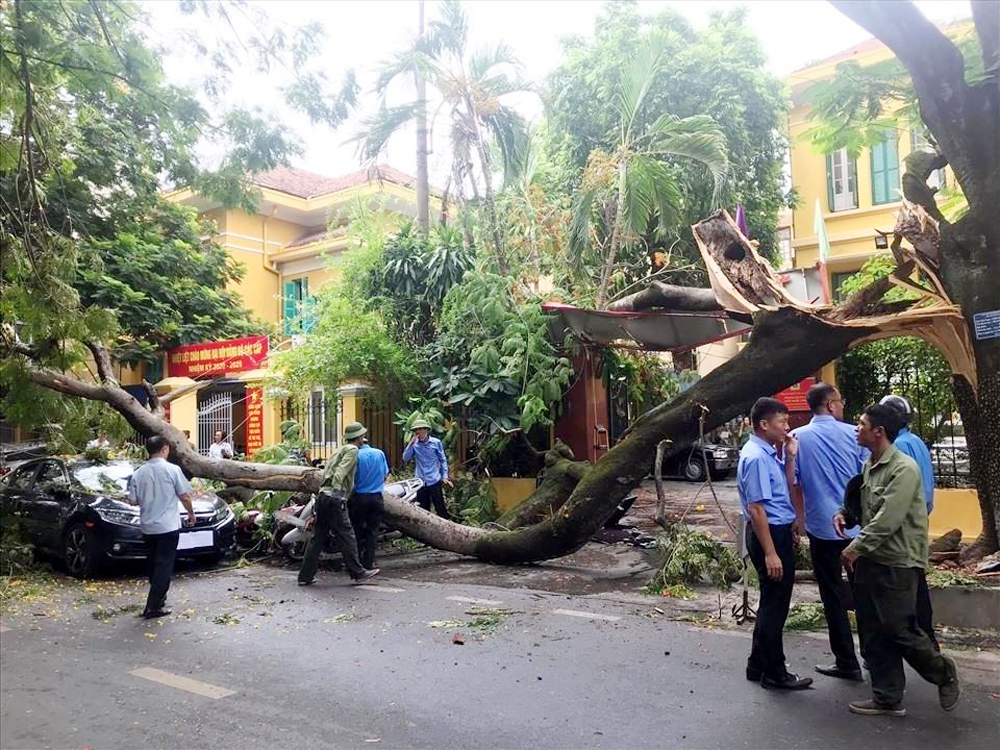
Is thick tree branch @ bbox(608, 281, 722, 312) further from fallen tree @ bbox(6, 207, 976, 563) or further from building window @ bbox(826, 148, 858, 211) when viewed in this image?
building window @ bbox(826, 148, 858, 211)

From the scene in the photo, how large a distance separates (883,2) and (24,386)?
1021 cm

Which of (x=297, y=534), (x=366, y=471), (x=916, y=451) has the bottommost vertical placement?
(x=297, y=534)

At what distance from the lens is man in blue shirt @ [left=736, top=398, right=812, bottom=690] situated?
477 centimetres

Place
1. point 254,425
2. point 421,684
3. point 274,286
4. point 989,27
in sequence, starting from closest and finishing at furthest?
point 421,684 < point 989,27 < point 254,425 < point 274,286

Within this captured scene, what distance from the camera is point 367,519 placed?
9062 mm

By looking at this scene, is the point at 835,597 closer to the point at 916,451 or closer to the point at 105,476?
the point at 916,451

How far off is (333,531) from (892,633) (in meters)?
5.84

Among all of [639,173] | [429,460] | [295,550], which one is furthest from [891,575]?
[639,173]

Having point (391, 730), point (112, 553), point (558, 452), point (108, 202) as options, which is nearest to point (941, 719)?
point (391, 730)

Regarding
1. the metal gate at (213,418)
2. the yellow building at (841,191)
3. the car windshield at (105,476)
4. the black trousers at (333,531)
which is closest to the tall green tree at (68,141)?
the car windshield at (105,476)

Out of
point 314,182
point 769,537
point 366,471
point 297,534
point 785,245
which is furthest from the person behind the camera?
point 314,182

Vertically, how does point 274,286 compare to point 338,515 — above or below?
above

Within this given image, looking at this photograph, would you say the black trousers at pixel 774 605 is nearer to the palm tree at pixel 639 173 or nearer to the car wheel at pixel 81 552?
the car wheel at pixel 81 552

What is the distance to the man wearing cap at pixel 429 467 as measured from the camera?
10.8 metres
